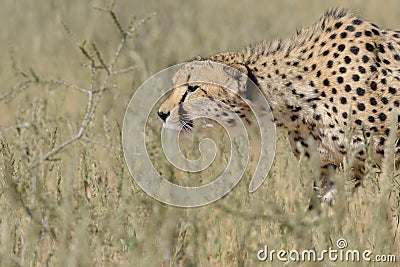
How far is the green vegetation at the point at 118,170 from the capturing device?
6.67 feet

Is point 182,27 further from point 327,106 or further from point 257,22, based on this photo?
point 327,106

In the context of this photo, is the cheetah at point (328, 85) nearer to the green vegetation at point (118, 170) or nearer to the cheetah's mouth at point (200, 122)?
the cheetah's mouth at point (200, 122)

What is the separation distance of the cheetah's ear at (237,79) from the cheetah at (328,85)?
13mm

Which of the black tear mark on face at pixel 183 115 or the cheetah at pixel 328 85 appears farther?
the black tear mark on face at pixel 183 115

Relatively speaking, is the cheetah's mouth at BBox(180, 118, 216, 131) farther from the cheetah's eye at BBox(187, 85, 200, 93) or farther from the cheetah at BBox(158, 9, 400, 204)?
the cheetah's eye at BBox(187, 85, 200, 93)

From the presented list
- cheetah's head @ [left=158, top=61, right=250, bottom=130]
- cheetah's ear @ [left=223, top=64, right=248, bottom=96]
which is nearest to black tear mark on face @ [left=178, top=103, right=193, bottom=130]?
cheetah's head @ [left=158, top=61, right=250, bottom=130]

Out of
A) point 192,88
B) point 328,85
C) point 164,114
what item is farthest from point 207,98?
point 328,85

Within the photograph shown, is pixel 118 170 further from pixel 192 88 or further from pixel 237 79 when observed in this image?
pixel 237 79

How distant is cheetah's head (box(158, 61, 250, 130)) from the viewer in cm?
315

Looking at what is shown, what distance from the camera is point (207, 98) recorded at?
3176mm

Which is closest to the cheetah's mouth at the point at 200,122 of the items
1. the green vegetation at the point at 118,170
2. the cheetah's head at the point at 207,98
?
the cheetah's head at the point at 207,98

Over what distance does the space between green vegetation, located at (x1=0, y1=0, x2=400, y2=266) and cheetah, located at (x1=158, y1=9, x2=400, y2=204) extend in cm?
17

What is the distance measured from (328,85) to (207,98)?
527mm

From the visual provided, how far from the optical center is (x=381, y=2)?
23.7 feet
